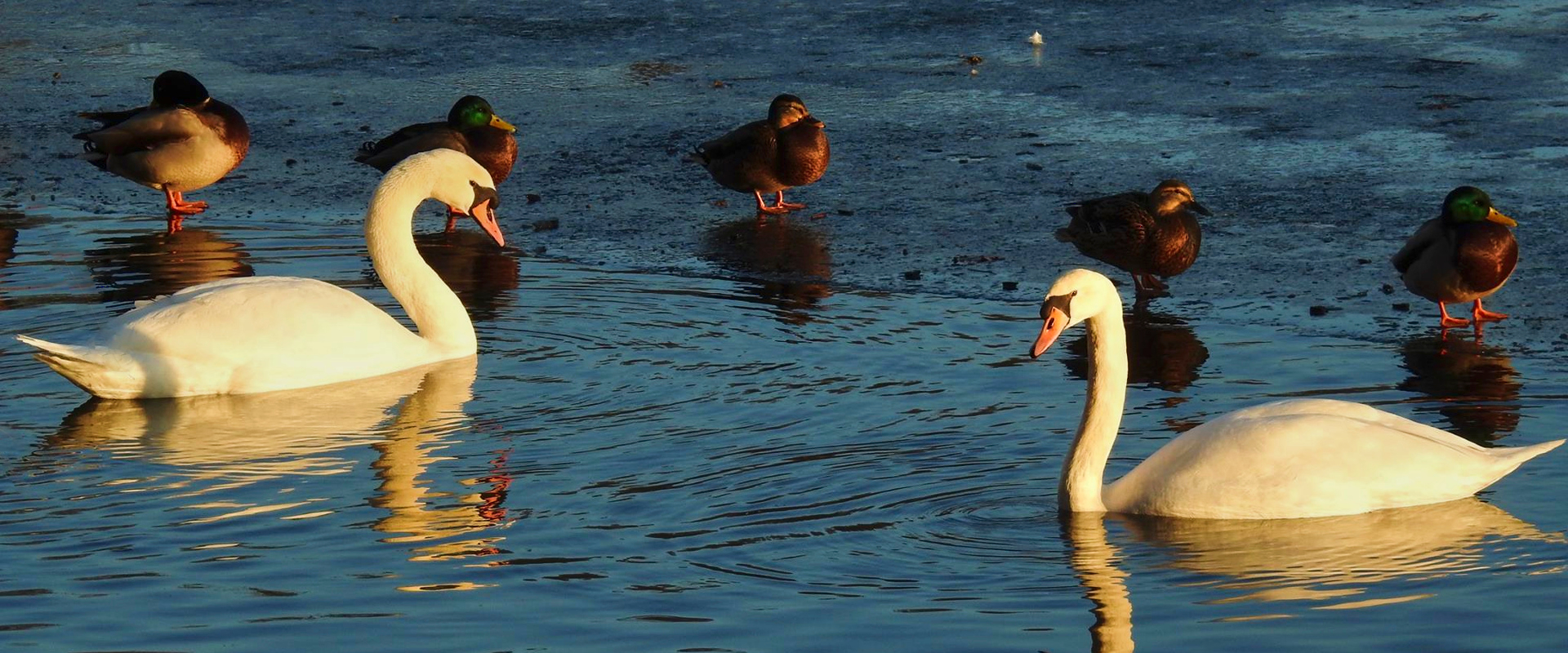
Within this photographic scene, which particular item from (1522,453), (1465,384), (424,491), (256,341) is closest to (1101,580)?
(1522,453)

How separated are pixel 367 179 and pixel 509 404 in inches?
220

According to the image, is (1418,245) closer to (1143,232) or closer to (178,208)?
(1143,232)

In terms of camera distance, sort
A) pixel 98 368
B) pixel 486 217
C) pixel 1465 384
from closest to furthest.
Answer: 1. pixel 1465 384
2. pixel 98 368
3. pixel 486 217

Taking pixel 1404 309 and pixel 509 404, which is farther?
pixel 1404 309

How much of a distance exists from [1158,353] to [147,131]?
7.12 m

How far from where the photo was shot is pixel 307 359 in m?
9.38

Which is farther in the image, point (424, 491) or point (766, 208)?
point (766, 208)

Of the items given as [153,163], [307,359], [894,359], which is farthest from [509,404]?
[153,163]

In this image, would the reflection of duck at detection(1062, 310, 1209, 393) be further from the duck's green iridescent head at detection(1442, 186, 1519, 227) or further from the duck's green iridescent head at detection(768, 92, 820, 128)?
the duck's green iridescent head at detection(768, 92, 820, 128)

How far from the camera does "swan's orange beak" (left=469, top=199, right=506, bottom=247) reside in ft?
34.9

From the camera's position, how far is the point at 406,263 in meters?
10.3

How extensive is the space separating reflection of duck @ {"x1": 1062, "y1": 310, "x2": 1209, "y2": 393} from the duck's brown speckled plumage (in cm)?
39

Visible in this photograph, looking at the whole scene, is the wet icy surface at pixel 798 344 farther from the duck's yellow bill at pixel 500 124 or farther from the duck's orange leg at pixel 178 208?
the duck's yellow bill at pixel 500 124

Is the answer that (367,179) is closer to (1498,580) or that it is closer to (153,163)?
(153,163)
